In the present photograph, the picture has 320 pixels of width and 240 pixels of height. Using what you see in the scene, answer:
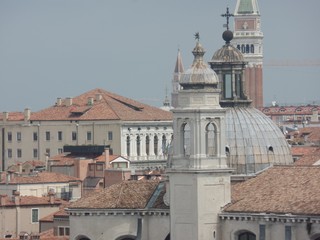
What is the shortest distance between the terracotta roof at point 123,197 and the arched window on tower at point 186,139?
301cm

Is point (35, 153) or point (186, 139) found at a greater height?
point (186, 139)

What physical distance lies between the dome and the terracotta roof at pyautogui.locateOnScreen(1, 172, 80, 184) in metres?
28.8

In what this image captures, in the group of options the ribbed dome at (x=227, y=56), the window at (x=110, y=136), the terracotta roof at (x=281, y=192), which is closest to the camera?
the terracotta roof at (x=281, y=192)

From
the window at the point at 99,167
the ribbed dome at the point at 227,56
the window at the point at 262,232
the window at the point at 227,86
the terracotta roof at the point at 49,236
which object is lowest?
the terracotta roof at the point at 49,236

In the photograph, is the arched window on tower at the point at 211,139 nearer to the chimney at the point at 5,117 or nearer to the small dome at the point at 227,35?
the small dome at the point at 227,35

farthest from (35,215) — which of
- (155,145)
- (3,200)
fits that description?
(155,145)

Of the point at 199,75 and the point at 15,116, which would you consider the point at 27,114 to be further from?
the point at 199,75

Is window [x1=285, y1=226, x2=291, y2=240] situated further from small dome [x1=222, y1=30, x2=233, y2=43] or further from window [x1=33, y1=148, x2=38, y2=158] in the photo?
window [x1=33, y1=148, x2=38, y2=158]

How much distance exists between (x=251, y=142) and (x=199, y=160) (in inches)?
143

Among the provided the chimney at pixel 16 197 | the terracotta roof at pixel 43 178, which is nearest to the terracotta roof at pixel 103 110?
the terracotta roof at pixel 43 178

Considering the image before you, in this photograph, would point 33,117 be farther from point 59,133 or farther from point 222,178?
point 222,178

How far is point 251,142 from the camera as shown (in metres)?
54.7

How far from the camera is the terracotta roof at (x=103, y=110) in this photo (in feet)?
364

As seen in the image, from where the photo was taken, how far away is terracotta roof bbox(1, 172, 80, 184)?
83875 millimetres
